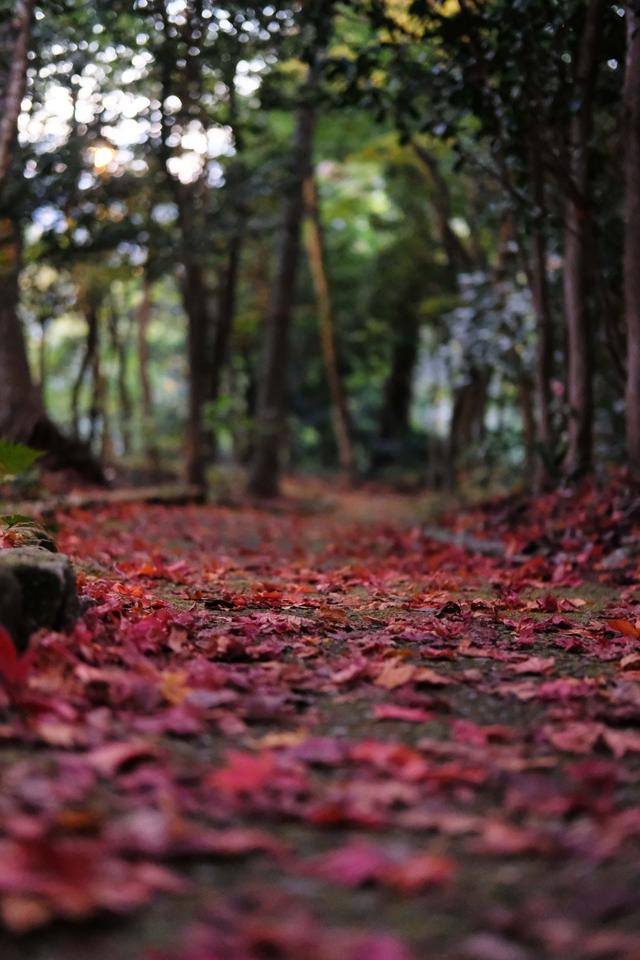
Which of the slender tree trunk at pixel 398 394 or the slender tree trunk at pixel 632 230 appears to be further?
the slender tree trunk at pixel 398 394

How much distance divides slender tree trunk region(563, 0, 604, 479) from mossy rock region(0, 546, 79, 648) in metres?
5.83

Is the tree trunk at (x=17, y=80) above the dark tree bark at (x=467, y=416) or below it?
above

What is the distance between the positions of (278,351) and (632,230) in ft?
29.0

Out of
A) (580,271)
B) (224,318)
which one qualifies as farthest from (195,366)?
(580,271)

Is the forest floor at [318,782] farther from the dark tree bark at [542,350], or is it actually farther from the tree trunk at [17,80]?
the dark tree bark at [542,350]

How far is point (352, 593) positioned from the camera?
5176 millimetres

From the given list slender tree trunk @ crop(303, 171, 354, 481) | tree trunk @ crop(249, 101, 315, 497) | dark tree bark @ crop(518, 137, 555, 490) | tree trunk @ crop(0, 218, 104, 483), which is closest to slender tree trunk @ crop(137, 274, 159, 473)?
tree trunk @ crop(249, 101, 315, 497)

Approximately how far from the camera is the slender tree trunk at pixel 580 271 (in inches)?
291

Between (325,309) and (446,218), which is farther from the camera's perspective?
(325,309)

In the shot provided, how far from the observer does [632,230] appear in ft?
23.4

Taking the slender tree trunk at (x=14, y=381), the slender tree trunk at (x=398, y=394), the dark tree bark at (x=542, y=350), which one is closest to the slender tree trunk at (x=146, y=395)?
the slender tree trunk at (x=14, y=381)

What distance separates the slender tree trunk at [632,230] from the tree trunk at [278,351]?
8.16 m

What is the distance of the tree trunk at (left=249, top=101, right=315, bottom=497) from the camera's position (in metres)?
15.1

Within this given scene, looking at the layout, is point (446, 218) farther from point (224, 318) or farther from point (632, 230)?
point (632, 230)
